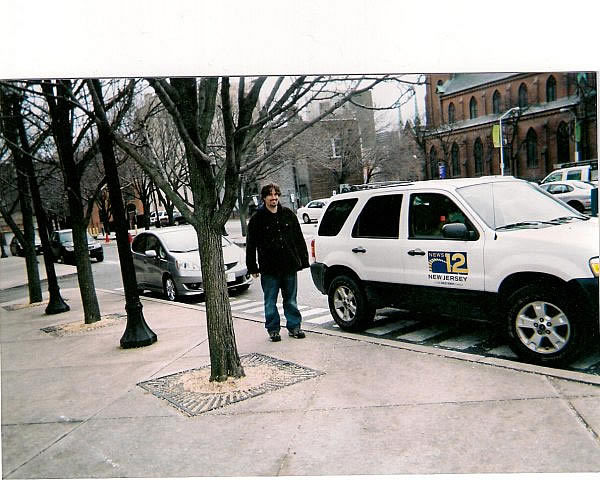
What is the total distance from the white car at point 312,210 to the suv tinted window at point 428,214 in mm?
640

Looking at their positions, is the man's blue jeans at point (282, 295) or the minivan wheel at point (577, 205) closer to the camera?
the minivan wheel at point (577, 205)

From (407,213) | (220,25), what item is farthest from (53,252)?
(407,213)

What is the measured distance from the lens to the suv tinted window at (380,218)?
151 inches

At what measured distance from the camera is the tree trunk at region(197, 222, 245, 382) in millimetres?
3570

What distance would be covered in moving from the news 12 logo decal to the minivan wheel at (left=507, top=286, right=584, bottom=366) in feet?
1.24

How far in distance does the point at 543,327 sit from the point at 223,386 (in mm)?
2184

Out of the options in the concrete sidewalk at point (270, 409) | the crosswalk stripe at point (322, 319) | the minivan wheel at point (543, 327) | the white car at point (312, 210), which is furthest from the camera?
the crosswalk stripe at point (322, 319)

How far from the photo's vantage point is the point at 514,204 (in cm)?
351

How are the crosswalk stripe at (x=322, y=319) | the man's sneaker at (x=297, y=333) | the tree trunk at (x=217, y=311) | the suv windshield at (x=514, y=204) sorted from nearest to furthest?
1. the suv windshield at (x=514, y=204)
2. the tree trunk at (x=217, y=311)
3. the man's sneaker at (x=297, y=333)
4. the crosswalk stripe at (x=322, y=319)

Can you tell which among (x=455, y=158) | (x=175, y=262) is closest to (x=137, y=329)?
(x=175, y=262)

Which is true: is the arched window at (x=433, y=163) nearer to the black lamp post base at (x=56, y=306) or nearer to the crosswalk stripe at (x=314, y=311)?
the crosswalk stripe at (x=314, y=311)

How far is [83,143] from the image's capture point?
13.3 feet

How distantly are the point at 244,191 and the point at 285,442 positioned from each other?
5.28 ft

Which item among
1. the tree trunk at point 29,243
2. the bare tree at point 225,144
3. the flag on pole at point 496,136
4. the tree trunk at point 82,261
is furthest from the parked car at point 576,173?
the tree trunk at point 29,243
